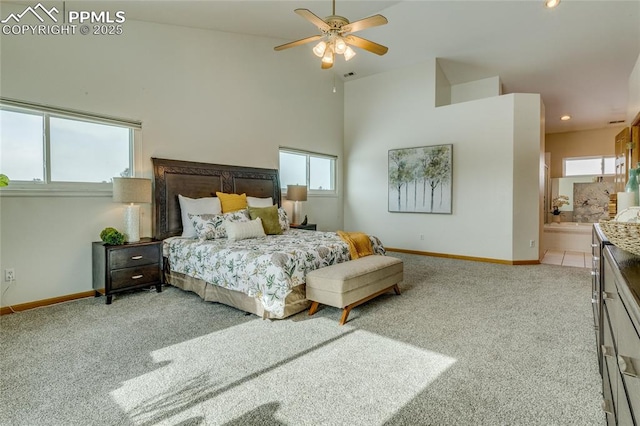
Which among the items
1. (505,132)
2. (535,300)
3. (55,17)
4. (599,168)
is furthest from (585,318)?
(599,168)

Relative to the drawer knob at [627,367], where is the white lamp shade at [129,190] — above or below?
above

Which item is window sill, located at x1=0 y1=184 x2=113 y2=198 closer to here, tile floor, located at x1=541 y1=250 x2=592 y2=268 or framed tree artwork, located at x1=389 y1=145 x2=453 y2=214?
framed tree artwork, located at x1=389 y1=145 x2=453 y2=214

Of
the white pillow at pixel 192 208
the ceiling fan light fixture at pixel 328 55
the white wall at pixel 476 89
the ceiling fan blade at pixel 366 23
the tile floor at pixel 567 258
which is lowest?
the tile floor at pixel 567 258

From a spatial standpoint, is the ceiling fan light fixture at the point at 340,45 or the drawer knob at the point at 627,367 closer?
the drawer knob at the point at 627,367

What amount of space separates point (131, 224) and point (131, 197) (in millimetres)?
341

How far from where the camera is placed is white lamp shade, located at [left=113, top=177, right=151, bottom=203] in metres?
3.52

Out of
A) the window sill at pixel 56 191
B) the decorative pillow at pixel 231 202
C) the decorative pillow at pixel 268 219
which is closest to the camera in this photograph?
the window sill at pixel 56 191

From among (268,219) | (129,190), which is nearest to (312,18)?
(268,219)

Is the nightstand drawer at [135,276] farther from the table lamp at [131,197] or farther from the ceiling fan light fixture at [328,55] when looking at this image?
the ceiling fan light fixture at [328,55]

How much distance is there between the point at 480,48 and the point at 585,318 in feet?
14.7

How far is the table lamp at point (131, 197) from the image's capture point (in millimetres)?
3520

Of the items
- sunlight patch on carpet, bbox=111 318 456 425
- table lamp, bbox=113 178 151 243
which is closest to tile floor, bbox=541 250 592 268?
sunlight patch on carpet, bbox=111 318 456 425

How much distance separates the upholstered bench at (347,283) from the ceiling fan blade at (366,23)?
7.32ft

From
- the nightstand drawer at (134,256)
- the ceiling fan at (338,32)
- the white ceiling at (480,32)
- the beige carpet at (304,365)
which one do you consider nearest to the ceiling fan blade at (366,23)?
the ceiling fan at (338,32)
